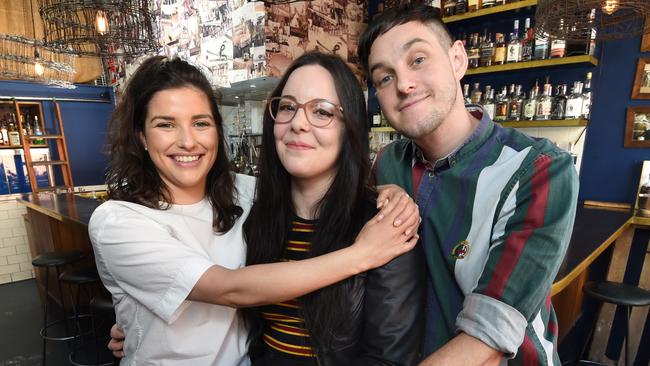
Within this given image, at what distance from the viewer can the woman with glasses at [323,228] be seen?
982 millimetres

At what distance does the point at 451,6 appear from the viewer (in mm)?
3172

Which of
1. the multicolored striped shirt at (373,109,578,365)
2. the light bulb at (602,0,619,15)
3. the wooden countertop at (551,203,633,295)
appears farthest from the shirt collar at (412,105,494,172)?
the light bulb at (602,0,619,15)

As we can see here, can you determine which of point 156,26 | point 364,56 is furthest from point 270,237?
point 156,26

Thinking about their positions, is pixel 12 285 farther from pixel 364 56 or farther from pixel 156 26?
pixel 364 56

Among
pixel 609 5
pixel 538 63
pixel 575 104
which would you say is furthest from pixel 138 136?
pixel 575 104

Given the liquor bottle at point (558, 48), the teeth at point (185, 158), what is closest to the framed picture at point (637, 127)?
the liquor bottle at point (558, 48)

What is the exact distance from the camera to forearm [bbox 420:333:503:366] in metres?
0.76

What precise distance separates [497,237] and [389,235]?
10.7 inches

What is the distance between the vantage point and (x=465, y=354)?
772 millimetres

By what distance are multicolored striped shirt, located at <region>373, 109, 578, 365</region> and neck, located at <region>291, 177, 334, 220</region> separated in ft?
1.07

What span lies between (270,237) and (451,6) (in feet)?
9.73

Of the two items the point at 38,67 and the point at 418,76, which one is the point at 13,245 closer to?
the point at 38,67

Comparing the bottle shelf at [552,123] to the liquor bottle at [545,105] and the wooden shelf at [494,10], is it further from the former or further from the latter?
the wooden shelf at [494,10]

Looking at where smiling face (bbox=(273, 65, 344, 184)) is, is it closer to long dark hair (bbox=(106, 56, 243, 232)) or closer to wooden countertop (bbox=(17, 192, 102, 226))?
long dark hair (bbox=(106, 56, 243, 232))
